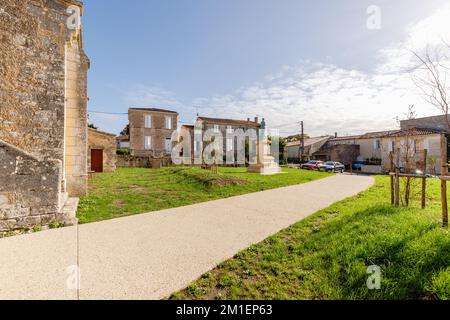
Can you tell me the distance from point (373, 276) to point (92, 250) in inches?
163

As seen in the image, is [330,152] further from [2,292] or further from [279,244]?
[2,292]

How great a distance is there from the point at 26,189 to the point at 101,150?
1594 centimetres

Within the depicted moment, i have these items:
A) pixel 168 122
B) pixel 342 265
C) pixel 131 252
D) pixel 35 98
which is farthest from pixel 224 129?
pixel 342 265

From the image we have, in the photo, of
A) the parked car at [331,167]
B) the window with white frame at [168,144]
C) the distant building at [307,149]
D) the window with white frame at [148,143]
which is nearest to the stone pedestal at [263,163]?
the parked car at [331,167]

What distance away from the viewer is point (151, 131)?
112 feet

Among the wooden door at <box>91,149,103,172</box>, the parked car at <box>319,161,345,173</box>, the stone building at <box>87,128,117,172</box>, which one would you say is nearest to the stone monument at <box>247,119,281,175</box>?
the parked car at <box>319,161,345,173</box>

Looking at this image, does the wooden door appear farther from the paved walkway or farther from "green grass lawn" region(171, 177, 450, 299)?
"green grass lawn" region(171, 177, 450, 299)

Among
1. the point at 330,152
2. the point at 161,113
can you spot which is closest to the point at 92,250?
the point at 161,113

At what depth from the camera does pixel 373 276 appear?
8.77 feet

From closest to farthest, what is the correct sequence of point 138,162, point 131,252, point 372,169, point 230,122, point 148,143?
point 131,252, point 138,162, point 372,169, point 148,143, point 230,122

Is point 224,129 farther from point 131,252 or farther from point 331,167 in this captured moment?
point 131,252

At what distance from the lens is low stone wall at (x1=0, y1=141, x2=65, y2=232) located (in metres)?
4.53

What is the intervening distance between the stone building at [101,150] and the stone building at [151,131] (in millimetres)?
12907

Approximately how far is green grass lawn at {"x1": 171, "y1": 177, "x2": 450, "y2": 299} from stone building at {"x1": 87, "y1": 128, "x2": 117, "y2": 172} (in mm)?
18922
